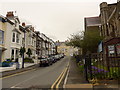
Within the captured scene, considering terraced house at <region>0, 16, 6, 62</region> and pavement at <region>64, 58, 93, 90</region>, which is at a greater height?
terraced house at <region>0, 16, 6, 62</region>

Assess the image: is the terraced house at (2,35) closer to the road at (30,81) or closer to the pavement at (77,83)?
the road at (30,81)

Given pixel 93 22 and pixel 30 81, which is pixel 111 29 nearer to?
pixel 93 22

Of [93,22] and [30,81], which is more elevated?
[93,22]

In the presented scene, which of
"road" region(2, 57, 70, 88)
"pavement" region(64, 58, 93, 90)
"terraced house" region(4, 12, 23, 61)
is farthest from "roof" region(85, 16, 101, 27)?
"pavement" region(64, 58, 93, 90)

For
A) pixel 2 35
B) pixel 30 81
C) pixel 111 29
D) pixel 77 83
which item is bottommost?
pixel 30 81

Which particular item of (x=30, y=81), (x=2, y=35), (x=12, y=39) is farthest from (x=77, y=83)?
(x=12, y=39)

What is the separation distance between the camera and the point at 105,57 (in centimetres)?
889

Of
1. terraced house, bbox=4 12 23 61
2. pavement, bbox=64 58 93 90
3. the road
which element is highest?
terraced house, bbox=4 12 23 61

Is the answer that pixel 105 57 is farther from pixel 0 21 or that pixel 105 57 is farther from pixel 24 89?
pixel 0 21

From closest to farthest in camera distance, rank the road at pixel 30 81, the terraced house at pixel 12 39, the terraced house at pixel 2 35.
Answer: the road at pixel 30 81
the terraced house at pixel 2 35
the terraced house at pixel 12 39

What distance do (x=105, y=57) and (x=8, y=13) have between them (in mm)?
23118

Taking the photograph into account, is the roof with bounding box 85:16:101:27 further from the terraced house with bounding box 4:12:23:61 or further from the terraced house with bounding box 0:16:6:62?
the terraced house with bounding box 0:16:6:62

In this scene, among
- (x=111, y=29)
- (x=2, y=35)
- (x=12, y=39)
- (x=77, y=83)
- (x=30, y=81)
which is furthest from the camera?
(x=111, y=29)

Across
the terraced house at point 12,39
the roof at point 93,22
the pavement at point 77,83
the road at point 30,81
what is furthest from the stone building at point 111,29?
the terraced house at point 12,39
